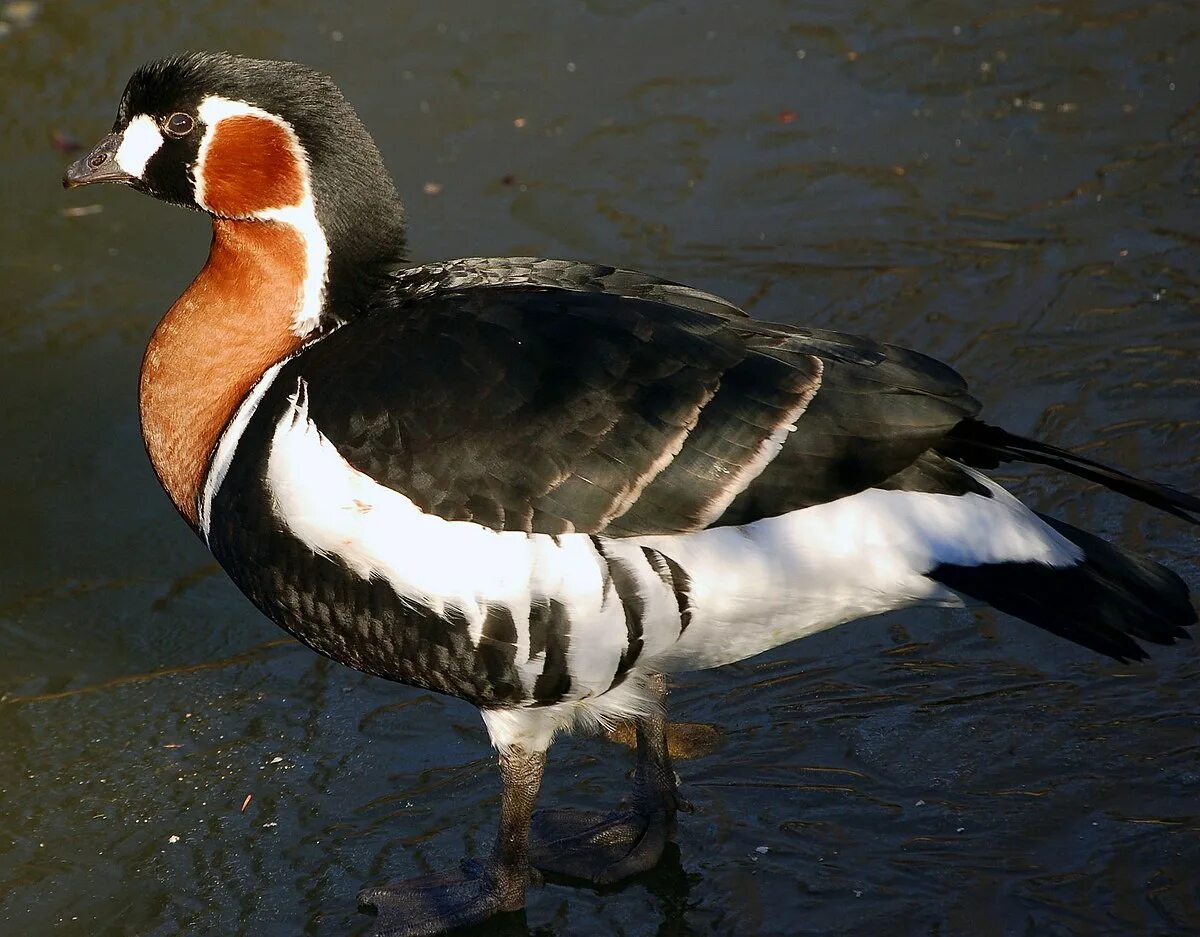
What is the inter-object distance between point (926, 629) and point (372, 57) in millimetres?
4882

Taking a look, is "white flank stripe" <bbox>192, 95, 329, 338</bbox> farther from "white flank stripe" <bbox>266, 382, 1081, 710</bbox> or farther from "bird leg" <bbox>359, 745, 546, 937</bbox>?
"bird leg" <bbox>359, 745, 546, 937</bbox>

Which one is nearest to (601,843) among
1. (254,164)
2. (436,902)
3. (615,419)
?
(436,902)

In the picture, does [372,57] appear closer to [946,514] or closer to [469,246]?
[469,246]

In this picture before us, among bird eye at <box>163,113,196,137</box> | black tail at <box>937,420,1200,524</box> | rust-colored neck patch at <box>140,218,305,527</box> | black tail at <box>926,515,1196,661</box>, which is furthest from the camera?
bird eye at <box>163,113,196,137</box>

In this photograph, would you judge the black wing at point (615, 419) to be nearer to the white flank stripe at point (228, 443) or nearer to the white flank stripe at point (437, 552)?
the white flank stripe at point (437, 552)

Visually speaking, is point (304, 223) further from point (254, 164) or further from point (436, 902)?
point (436, 902)

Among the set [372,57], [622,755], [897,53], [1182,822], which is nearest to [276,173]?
[622,755]

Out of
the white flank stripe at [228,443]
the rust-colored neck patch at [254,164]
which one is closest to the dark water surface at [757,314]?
the white flank stripe at [228,443]

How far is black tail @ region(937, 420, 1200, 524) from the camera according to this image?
358 centimetres

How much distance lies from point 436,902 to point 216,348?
5.25 ft

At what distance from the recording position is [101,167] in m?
4.26

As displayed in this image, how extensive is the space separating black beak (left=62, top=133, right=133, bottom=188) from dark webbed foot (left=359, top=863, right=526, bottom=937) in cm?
214

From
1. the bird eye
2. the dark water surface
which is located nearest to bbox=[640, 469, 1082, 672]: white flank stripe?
the dark water surface

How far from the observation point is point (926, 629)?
4660 mm
